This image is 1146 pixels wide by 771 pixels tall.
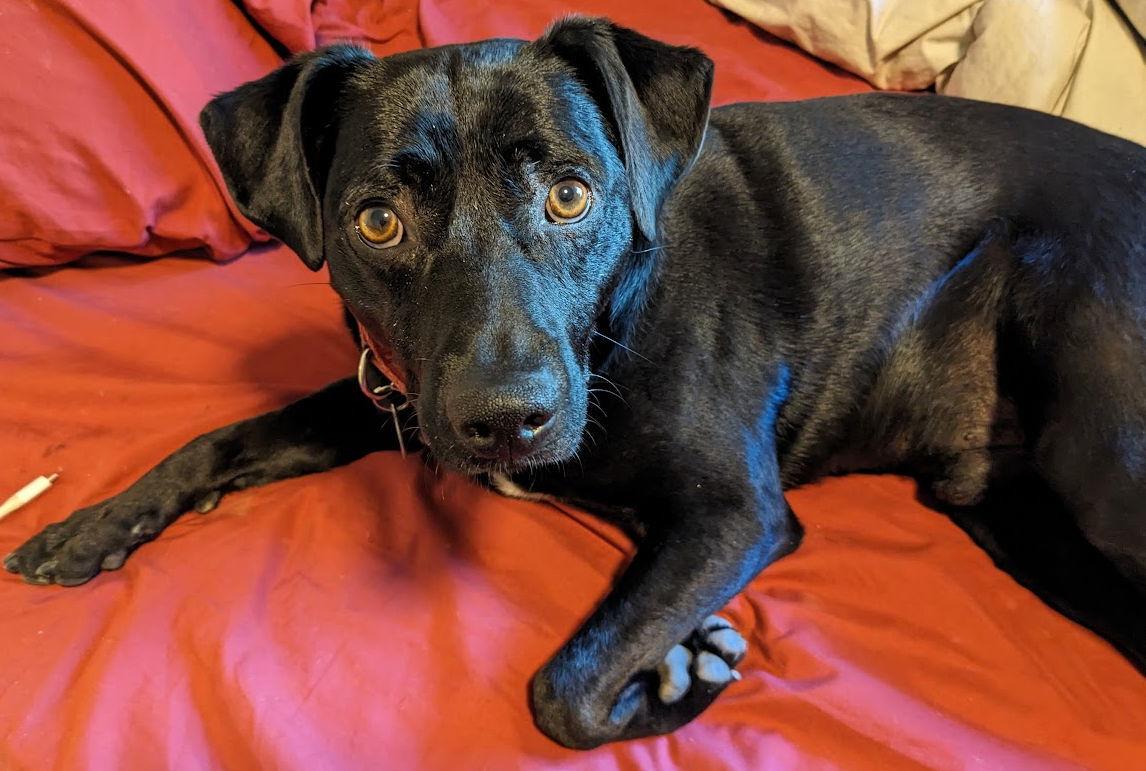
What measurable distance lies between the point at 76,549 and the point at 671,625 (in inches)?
46.9

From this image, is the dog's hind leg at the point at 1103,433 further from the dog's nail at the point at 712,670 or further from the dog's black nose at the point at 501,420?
the dog's black nose at the point at 501,420

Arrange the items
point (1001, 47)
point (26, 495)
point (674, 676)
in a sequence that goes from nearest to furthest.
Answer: point (674, 676)
point (26, 495)
point (1001, 47)

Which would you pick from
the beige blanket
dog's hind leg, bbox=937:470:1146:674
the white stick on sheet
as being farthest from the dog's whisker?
the beige blanket

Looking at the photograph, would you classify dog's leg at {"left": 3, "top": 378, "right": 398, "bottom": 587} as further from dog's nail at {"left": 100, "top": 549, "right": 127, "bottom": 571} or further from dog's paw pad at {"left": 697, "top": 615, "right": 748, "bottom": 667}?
dog's paw pad at {"left": 697, "top": 615, "right": 748, "bottom": 667}

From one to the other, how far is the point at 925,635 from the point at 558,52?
4.28ft

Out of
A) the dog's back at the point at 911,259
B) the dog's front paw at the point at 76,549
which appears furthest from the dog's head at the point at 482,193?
the dog's front paw at the point at 76,549

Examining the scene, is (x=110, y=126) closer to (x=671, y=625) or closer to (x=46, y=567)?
(x=46, y=567)

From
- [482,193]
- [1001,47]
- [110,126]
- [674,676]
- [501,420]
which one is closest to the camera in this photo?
[501,420]

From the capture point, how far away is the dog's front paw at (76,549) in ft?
5.53

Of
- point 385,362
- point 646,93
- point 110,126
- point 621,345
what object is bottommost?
point 385,362

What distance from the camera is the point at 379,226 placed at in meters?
1.46

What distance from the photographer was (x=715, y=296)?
1.80 m

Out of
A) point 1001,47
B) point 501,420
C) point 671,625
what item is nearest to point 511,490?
point 671,625

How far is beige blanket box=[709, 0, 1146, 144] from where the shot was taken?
236 centimetres
